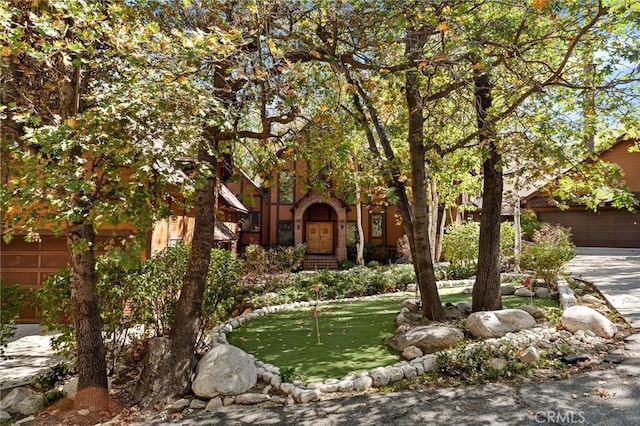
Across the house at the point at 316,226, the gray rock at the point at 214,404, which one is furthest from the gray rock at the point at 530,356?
the house at the point at 316,226

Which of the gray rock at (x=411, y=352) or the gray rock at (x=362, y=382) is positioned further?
the gray rock at (x=411, y=352)

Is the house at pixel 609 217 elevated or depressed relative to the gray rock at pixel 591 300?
elevated

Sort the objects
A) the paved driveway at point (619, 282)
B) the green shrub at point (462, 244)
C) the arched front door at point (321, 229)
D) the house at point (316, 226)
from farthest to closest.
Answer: the house at point (316, 226) → the arched front door at point (321, 229) → the green shrub at point (462, 244) → the paved driveway at point (619, 282)

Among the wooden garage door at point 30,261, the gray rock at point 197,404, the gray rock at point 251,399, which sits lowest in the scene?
the gray rock at point 197,404

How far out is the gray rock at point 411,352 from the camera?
562 centimetres

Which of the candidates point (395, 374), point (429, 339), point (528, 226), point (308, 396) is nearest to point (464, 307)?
point (429, 339)

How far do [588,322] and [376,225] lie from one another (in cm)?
1642

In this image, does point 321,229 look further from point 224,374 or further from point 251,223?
point 224,374

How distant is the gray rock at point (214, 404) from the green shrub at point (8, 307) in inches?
133

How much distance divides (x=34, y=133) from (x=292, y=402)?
13.9 feet

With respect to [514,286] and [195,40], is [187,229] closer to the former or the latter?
[195,40]

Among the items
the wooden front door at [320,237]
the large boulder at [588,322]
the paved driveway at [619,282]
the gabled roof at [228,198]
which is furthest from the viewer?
the wooden front door at [320,237]

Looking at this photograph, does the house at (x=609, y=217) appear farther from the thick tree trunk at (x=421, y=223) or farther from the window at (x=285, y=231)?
the thick tree trunk at (x=421, y=223)

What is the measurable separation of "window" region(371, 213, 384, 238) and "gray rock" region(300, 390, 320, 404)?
18.0 metres
